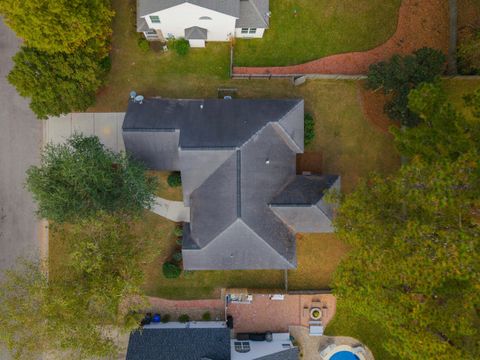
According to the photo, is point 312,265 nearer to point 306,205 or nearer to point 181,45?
point 306,205

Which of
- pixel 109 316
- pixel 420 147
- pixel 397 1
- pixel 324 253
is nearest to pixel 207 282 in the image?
pixel 109 316

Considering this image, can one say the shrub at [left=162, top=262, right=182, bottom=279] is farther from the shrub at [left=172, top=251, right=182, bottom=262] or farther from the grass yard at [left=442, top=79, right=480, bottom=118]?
the grass yard at [left=442, top=79, right=480, bottom=118]

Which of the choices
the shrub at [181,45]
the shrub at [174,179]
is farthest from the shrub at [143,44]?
the shrub at [174,179]

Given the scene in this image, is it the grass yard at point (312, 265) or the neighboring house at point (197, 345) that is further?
the grass yard at point (312, 265)

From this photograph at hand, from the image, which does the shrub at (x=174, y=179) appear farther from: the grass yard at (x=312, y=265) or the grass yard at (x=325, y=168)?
the grass yard at (x=312, y=265)

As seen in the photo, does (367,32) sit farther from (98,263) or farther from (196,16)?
(98,263)

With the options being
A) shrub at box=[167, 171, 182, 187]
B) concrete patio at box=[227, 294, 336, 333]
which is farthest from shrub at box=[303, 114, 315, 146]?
concrete patio at box=[227, 294, 336, 333]
